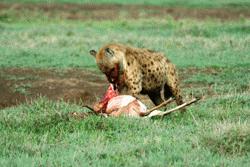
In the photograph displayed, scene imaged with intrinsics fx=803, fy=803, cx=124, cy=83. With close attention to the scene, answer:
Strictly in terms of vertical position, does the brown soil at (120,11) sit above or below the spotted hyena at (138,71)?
below

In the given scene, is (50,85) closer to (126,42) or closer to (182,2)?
(126,42)

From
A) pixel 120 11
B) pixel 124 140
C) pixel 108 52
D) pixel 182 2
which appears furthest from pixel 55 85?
pixel 182 2

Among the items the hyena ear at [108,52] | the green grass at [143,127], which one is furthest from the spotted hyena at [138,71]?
the green grass at [143,127]

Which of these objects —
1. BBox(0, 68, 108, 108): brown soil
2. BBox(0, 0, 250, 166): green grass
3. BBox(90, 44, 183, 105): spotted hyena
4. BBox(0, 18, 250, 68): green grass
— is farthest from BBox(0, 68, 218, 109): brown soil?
BBox(90, 44, 183, 105): spotted hyena

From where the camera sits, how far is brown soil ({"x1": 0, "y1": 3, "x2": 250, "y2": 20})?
28047 millimetres

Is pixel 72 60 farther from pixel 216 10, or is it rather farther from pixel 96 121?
pixel 216 10

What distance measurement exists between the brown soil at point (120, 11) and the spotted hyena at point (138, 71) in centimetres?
1736

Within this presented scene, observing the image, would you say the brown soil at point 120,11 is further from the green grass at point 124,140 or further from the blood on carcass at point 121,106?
the green grass at point 124,140

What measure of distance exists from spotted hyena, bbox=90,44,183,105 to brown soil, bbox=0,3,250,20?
1736cm

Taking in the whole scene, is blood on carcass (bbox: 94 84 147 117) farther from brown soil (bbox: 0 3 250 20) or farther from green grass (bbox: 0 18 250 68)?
brown soil (bbox: 0 3 250 20)

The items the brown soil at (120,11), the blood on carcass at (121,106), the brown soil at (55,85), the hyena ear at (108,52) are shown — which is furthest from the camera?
the brown soil at (120,11)

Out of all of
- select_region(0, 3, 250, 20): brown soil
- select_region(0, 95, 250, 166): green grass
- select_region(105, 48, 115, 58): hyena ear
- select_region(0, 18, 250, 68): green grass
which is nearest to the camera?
select_region(0, 95, 250, 166): green grass

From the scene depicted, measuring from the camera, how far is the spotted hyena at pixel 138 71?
9.24 meters

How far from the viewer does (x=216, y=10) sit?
30.0m
